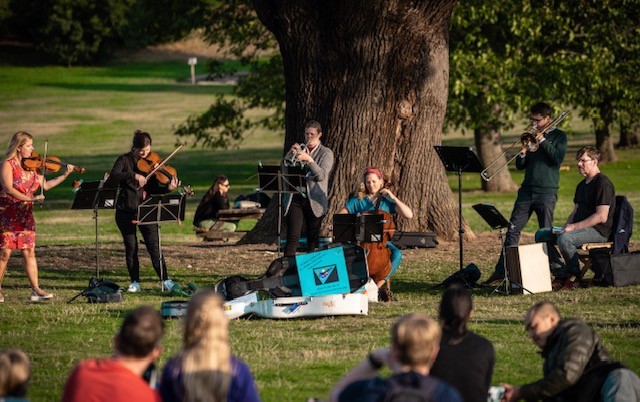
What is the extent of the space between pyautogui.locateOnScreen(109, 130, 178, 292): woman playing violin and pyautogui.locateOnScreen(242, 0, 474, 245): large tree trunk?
3.81m

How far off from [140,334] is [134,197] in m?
8.46

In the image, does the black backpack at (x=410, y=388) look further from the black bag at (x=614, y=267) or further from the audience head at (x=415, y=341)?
the black bag at (x=614, y=267)

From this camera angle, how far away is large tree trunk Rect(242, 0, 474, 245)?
56.9 feet

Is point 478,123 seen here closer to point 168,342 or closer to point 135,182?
point 135,182

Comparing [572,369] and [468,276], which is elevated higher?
[572,369]

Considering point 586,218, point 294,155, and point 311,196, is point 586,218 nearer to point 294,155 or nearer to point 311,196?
point 311,196

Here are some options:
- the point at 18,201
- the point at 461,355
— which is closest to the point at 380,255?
the point at 18,201

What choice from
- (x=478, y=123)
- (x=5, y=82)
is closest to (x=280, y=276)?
(x=478, y=123)

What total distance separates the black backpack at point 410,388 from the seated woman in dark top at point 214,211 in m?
15.6

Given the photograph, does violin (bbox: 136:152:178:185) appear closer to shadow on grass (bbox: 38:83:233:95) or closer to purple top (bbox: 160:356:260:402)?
purple top (bbox: 160:356:260:402)

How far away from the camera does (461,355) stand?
270 inches

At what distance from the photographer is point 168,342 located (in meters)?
10.7

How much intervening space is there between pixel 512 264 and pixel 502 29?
629 inches

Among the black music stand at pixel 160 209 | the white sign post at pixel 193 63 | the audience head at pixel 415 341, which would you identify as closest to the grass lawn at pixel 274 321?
the black music stand at pixel 160 209
